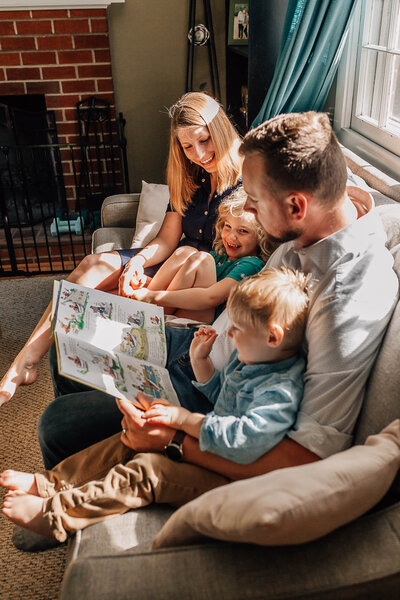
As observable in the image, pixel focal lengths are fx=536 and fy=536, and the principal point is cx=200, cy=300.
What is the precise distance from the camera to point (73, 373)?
50.7 inches

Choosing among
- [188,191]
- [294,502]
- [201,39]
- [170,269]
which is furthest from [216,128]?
[201,39]

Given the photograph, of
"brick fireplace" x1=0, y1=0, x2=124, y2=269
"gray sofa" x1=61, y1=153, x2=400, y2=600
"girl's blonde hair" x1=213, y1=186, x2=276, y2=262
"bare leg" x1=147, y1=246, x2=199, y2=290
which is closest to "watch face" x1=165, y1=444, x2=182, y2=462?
"gray sofa" x1=61, y1=153, x2=400, y2=600

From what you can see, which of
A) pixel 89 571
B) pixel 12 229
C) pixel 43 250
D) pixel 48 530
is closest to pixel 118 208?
pixel 43 250

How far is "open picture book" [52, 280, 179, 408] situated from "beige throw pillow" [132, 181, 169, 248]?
911mm

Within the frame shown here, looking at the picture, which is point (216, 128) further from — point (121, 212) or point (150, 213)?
point (121, 212)

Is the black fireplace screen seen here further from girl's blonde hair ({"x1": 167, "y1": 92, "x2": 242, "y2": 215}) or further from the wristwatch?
the wristwatch

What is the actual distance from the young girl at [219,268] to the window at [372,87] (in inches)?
24.2

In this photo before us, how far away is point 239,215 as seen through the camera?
1712 millimetres

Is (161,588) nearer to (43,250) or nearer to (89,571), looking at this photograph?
(89,571)

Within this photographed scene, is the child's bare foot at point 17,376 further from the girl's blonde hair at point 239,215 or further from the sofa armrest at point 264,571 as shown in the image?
the sofa armrest at point 264,571

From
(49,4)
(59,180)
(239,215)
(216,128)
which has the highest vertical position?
(49,4)

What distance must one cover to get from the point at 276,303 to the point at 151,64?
10.2 ft

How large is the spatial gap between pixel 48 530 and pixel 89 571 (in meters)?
0.38

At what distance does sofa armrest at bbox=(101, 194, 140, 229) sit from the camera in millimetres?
2764
